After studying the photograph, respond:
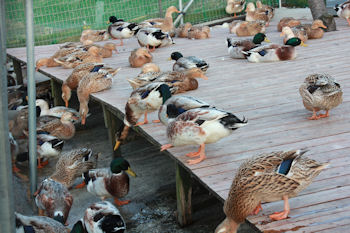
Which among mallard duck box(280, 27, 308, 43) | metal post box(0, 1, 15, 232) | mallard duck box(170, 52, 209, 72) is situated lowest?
mallard duck box(170, 52, 209, 72)

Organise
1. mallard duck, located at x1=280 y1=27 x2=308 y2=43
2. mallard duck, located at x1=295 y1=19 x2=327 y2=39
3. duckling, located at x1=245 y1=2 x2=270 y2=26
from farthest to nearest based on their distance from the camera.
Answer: duckling, located at x1=245 y1=2 x2=270 y2=26, mallard duck, located at x1=295 y1=19 x2=327 y2=39, mallard duck, located at x1=280 y1=27 x2=308 y2=43

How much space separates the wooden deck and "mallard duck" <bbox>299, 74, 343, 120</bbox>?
140 mm

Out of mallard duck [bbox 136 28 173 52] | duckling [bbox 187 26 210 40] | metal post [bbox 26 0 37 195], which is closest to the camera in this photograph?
metal post [bbox 26 0 37 195]

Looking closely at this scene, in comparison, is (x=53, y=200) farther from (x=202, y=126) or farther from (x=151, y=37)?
(x=151, y=37)

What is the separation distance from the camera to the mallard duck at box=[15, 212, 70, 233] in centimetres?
422

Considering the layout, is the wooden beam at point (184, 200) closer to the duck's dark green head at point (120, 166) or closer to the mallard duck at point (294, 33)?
the duck's dark green head at point (120, 166)

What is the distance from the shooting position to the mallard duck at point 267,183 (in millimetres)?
3322

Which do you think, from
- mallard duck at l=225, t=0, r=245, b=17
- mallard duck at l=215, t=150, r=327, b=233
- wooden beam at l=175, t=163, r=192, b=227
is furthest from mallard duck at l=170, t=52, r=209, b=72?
mallard duck at l=225, t=0, r=245, b=17

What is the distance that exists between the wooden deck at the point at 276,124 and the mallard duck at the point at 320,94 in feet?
0.46

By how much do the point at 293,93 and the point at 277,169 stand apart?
3137 mm

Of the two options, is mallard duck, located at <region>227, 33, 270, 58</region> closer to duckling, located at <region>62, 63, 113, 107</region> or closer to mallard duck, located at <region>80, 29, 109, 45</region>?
duckling, located at <region>62, 63, 113, 107</region>

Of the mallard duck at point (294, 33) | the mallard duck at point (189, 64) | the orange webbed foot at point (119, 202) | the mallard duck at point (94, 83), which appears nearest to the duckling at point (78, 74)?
the mallard duck at point (94, 83)

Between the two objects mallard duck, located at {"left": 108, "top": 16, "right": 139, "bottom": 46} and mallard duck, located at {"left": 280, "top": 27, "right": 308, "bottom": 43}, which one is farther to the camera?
mallard duck, located at {"left": 108, "top": 16, "right": 139, "bottom": 46}

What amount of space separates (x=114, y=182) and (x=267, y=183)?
2.62m
